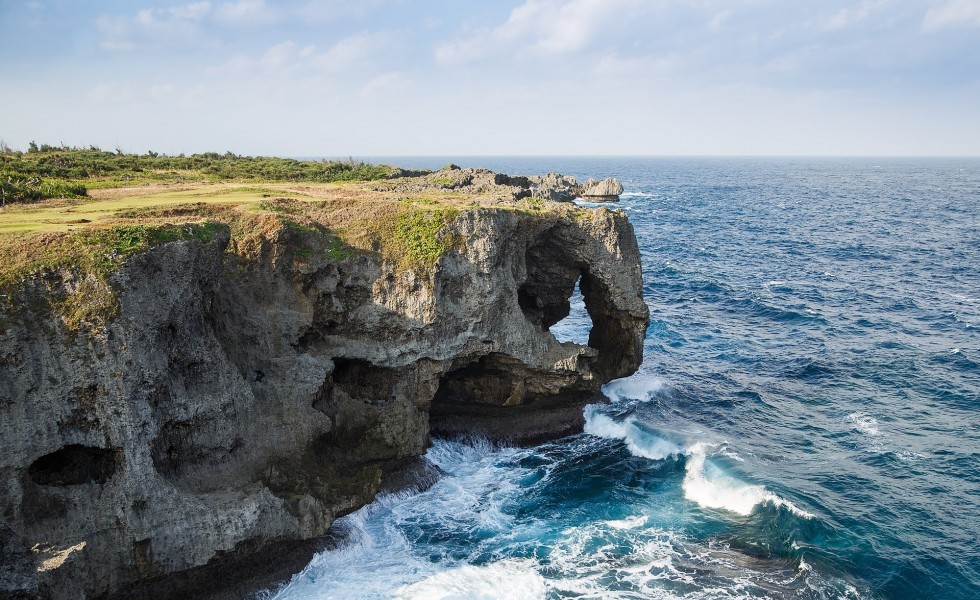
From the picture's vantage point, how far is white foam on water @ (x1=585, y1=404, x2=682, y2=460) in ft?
107

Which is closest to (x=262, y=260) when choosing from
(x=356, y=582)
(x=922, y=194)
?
(x=356, y=582)

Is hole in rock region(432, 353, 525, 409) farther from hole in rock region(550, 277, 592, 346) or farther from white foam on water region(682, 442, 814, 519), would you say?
hole in rock region(550, 277, 592, 346)

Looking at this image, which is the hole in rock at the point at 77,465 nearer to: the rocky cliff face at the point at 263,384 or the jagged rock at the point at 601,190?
the rocky cliff face at the point at 263,384

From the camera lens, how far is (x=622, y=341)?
37.2 meters

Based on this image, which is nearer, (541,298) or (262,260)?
(262,260)

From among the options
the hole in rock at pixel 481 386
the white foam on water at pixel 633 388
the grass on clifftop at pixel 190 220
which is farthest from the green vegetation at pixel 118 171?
the white foam on water at pixel 633 388

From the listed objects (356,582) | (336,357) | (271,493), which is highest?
(336,357)

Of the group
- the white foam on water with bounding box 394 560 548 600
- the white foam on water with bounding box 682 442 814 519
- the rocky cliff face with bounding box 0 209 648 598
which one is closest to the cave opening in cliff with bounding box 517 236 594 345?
the rocky cliff face with bounding box 0 209 648 598

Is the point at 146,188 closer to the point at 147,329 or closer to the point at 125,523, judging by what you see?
the point at 147,329

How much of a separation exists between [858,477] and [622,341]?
1311 cm

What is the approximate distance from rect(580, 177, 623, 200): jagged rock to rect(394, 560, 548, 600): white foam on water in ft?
337

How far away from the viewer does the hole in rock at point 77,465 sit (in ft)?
67.1

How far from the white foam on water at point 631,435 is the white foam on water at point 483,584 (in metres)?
10.6

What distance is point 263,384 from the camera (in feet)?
86.0
